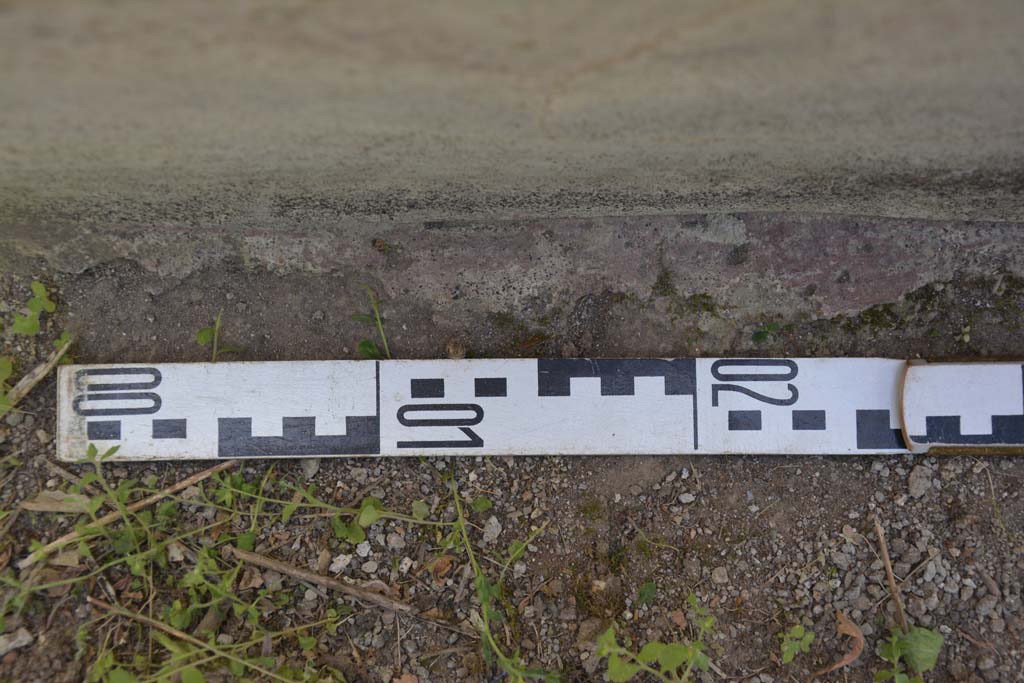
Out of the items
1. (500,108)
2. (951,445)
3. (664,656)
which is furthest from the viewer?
(951,445)

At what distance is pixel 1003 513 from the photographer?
1937 millimetres

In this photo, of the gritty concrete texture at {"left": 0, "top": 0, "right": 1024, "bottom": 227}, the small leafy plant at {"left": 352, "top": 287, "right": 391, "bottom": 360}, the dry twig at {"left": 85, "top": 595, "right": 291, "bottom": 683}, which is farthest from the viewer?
the small leafy plant at {"left": 352, "top": 287, "right": 391, "bottom": 360}

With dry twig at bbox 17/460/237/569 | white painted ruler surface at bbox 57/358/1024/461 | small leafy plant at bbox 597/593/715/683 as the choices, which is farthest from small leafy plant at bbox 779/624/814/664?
dry twig at bbox 17/460/237/569

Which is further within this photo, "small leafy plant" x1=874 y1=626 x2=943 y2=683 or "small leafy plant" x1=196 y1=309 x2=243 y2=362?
"small leafy plant" x1=196 y1=309 x2=243 y2=362

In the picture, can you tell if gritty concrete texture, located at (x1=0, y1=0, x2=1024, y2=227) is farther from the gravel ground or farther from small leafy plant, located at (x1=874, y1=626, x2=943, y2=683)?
small leafy plant, located at (x1=874, y1=626, x2=943, y2=683)

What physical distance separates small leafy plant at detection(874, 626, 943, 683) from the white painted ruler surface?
0.52 meters

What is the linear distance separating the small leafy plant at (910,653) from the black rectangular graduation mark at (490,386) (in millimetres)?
1300

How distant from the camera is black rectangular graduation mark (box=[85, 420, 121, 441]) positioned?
191 cm

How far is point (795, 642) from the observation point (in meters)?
1.87

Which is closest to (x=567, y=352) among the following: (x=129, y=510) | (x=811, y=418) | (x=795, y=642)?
(x=811, y=418)

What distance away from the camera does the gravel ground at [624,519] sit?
1.92m

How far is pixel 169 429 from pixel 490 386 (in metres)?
0.94

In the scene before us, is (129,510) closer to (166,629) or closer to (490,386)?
(166,629)

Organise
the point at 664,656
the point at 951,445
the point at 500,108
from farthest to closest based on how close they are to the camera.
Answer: the point at 951,445 → the point at 664,656 → the point at 500,108
